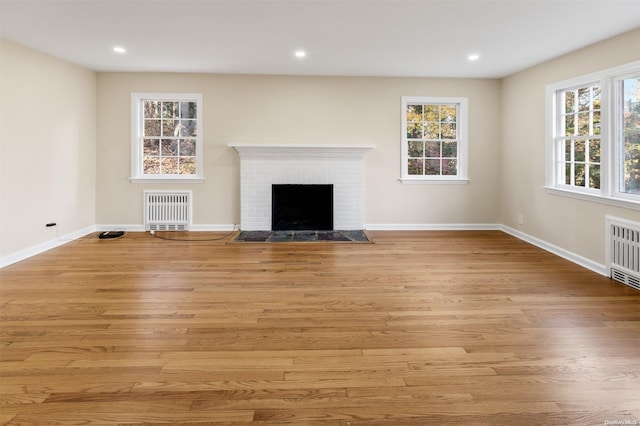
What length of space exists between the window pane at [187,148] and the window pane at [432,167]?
3734 millimetres

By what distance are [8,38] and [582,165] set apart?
6.57 meters

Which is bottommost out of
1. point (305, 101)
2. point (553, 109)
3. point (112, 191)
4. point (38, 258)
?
point (38, 258)

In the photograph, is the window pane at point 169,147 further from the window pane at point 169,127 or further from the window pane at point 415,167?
the window pane at point 415,167

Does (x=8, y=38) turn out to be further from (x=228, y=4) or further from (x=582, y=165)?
(x=582, y=165)

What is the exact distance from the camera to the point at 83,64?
5785 millimetres

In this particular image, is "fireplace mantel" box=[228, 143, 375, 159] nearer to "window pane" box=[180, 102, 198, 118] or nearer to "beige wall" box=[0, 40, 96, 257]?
"window pane" box=[180, 102, 198, 118]

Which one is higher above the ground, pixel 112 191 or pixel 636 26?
pixel 636 26

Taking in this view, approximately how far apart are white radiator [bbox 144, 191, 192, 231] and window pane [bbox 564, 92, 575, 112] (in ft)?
17.5

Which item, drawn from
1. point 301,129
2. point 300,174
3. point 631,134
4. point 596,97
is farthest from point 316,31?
point 631,134

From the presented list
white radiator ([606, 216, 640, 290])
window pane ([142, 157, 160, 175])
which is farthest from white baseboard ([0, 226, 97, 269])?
white radiator ([606, 216, 640, 290])

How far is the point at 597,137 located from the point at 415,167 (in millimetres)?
2681

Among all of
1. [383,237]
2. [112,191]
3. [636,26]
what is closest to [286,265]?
[383,237]

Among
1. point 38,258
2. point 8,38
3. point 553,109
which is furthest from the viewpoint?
point 553,109

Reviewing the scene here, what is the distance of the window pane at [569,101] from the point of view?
503cm
